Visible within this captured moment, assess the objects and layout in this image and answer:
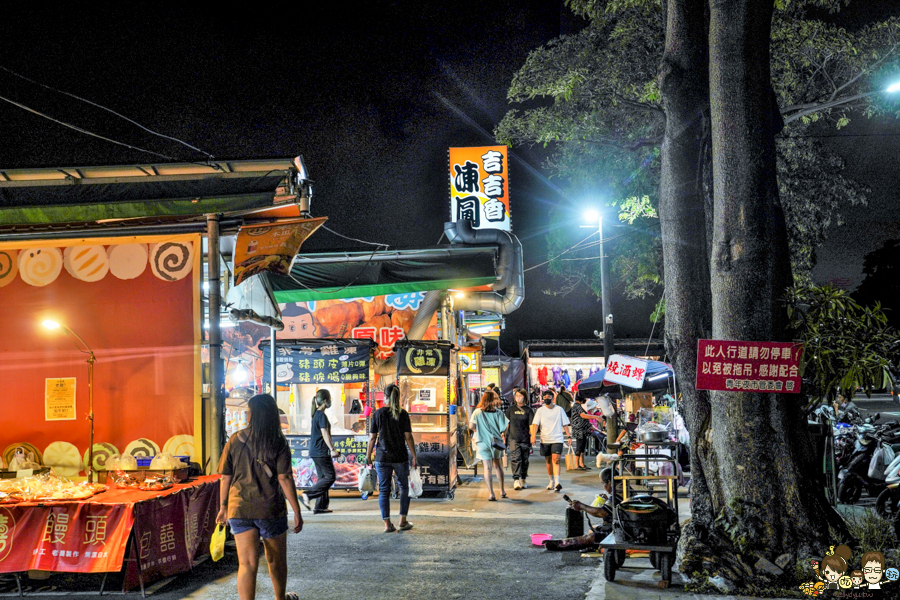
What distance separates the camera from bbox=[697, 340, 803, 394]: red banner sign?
22.8 feet

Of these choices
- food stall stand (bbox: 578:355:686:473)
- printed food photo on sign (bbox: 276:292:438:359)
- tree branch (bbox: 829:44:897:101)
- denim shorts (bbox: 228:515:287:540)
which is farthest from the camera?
printed food photo on sign (bbox: 276:292:438:359)

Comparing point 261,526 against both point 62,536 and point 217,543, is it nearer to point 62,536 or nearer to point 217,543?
point 217,543

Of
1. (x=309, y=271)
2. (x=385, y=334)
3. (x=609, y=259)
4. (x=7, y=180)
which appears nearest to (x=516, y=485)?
(x=385, y=334)

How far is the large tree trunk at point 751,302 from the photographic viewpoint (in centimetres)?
683

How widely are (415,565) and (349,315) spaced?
9.00m

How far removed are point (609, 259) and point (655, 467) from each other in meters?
12.7

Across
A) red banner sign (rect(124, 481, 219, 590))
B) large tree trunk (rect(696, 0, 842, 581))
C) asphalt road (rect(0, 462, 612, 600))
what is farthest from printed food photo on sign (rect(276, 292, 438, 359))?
large tree trunk (rect(696, 0, 842, 581))

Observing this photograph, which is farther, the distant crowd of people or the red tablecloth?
the red tablecloth

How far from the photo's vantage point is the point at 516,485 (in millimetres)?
13812

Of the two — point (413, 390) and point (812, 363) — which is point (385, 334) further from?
point (812, 363)

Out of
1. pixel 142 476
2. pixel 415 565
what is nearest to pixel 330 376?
pixel 142 476

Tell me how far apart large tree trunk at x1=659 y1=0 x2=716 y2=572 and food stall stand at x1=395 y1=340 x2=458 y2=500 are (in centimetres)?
607

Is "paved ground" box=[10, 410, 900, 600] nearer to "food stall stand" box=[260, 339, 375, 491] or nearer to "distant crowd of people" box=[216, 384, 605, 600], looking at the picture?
"distant crowd of people" box=[216, 384, 605, 600]

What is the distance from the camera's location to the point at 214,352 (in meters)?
8.39
